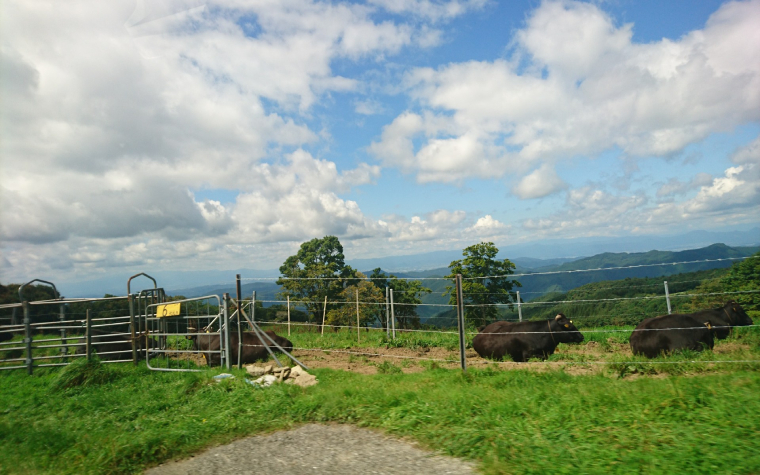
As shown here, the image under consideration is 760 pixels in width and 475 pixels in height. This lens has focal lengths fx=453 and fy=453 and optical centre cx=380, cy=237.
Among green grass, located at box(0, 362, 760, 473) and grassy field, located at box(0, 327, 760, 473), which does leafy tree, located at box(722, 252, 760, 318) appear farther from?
green grass, located at box(0, 362, 760, 473)

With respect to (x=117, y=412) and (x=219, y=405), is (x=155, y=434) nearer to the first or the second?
(x=219, y=405)

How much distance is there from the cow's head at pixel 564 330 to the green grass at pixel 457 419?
3.18 m

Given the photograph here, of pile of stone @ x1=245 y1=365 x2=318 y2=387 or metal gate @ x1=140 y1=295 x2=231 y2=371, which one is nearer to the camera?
pile of stone @ x1=245 y1=365 x2=318 y2=387

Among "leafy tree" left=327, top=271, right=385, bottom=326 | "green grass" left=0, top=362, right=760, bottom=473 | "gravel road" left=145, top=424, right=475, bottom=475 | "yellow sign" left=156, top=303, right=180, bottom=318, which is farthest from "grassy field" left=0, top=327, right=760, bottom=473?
"leafy tree" left=327, top=271, right=385, bottom=326

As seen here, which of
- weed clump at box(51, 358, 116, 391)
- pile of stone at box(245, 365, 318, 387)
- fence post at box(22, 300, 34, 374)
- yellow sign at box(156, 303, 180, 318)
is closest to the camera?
pile of stone at box(245, 365, 318, 387)

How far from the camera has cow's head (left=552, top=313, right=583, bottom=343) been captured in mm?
9469

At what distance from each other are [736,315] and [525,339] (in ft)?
14.1

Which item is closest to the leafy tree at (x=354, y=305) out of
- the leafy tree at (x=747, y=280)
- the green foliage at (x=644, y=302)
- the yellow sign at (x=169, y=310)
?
the green foliage at (x=644, y=302)

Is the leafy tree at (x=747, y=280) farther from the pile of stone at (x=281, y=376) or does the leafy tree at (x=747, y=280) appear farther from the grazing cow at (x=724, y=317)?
the pile of stone at (x=281, y=376)

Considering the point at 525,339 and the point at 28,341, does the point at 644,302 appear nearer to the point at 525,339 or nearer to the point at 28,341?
the point at 525,339

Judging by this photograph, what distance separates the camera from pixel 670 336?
802 centimetres

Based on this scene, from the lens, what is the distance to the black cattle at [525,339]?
904cm

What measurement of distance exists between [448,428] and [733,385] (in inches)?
119

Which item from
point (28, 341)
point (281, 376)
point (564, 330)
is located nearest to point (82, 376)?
point (28, 341)
